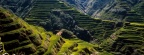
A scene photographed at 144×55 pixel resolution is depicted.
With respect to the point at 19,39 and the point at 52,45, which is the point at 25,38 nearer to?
the point at 19,39

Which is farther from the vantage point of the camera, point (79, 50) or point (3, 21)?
point (79, 50)

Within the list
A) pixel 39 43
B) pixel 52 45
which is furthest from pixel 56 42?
pixel 39 43

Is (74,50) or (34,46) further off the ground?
(34,46)

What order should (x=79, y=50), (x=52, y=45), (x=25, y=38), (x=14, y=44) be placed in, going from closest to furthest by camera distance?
1. (x=14, y=44)
2. (x=25, y=38)
3. (x=52, y=45)
4. (x=79, y=50)

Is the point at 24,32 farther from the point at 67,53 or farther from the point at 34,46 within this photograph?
the point at 67,53

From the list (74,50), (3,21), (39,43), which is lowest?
(74,50)

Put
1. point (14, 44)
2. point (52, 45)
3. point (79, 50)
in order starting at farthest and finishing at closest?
point (79, 50)
point (52, 45)
point (14, 44)

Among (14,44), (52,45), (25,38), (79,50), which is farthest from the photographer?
(79,50)

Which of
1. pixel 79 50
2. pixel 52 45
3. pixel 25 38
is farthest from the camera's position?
pixel 79 50

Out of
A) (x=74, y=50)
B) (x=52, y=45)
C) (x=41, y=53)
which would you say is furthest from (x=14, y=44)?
(x=74, y=50)
